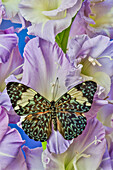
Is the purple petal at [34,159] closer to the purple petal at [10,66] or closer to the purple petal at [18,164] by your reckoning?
the purple petal at [18,164]

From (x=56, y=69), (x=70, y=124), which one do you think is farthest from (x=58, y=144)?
(x=56, y=69)

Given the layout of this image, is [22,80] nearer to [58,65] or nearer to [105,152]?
[58,65]

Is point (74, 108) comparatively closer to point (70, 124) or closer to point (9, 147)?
point (70, 124)

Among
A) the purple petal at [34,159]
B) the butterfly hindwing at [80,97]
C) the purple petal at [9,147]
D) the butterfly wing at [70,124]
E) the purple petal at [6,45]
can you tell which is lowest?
the purple petal at [34,159]

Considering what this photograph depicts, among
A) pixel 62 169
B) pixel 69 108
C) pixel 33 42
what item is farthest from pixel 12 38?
pixel 62 169

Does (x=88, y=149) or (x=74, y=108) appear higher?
(x=74, y=108)

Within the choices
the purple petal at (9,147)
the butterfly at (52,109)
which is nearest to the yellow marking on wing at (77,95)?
the butterfly at (52,109)
